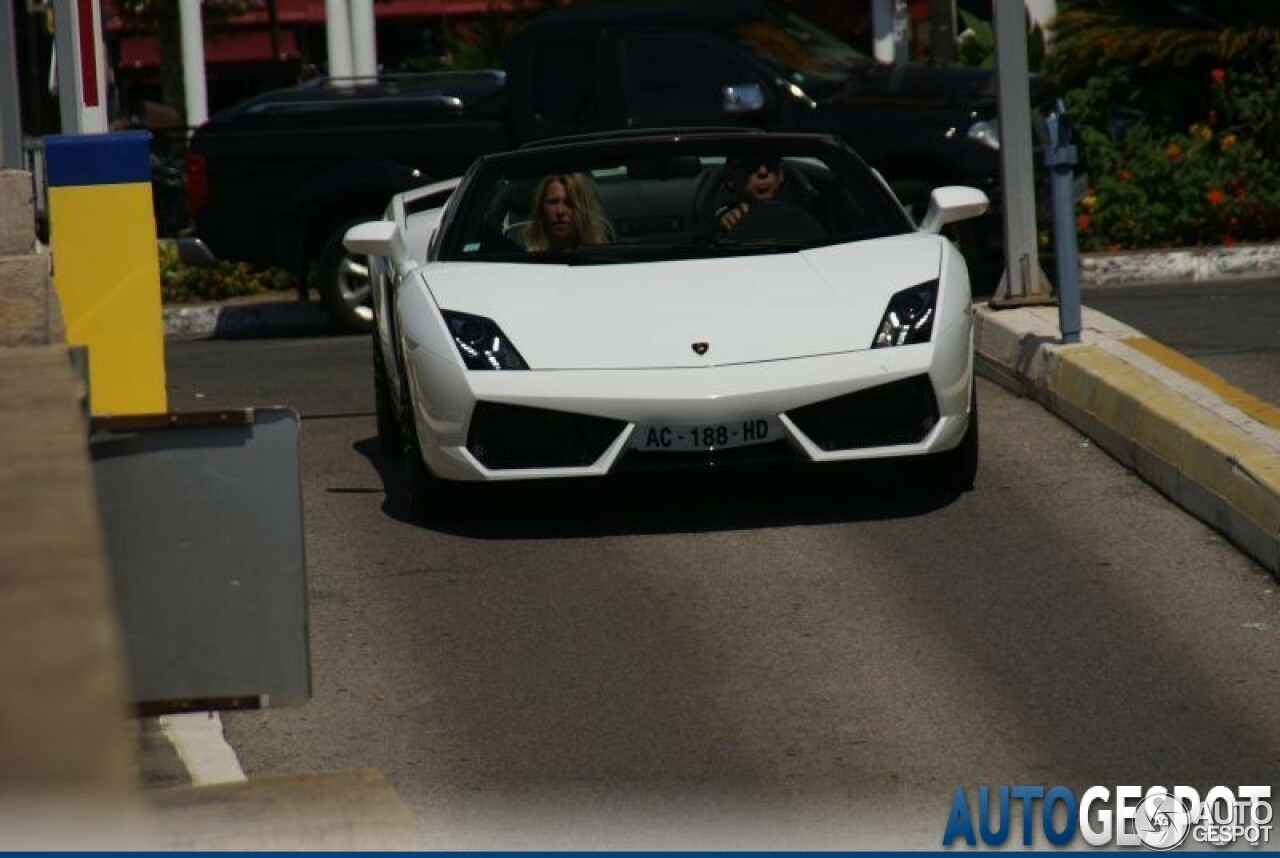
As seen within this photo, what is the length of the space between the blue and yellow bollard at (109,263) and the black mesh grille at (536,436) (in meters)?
1.03

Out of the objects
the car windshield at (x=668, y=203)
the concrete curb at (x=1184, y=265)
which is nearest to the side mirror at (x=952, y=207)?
the car windshield at (x=668, y=203)

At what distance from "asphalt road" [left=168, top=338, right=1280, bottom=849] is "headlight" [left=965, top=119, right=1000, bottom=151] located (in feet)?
16.4

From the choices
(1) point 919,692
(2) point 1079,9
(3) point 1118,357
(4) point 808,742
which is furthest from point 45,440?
(2) point 1079,9

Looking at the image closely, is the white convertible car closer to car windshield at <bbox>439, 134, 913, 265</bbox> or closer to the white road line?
car windshield at <bbox>439, 134, 913, 265</bbox>

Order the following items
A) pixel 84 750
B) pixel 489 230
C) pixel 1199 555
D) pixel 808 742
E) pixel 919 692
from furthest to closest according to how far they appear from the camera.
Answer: pixel 489 230, pixel 1199 555, pixel 919 692, pixel 808 742, pixel 84 750

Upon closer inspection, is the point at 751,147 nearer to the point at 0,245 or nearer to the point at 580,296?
the point at 580,296

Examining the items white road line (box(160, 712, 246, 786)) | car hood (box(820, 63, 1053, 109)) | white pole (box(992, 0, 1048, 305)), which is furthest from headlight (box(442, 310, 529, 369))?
car hood (box(820, 63, 1053, 109))

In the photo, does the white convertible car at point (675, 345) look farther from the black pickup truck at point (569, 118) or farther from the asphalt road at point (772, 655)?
the black pickup truck at point (569, 118)

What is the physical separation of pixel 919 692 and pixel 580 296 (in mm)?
2554

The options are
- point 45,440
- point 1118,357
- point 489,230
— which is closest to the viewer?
point 45,440

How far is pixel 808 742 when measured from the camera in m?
5.42

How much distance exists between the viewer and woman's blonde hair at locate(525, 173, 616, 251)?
8730 millimetres

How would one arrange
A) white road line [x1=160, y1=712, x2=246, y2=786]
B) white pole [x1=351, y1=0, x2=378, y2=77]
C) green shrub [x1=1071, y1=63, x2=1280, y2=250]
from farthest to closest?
white pole [x1=351, y1=0, x2=378, y2=77] → green shrub [x1=1071, y1=63, x2=1280, y2=250] → white road line [x1=160, y1=712, x2=246, y2=786]

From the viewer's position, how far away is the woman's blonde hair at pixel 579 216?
8.73m
